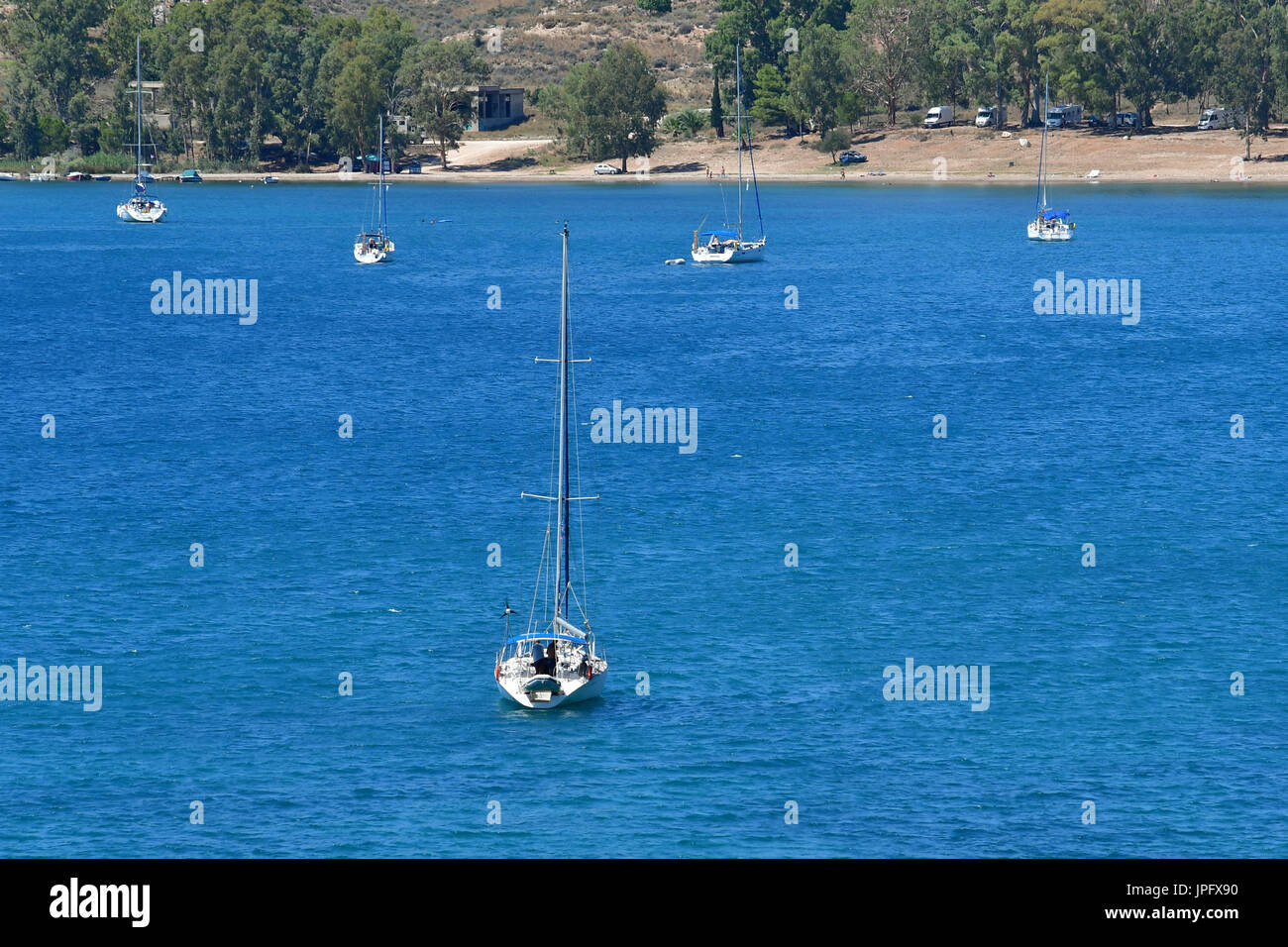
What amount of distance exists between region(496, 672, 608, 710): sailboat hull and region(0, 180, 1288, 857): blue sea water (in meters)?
0.52

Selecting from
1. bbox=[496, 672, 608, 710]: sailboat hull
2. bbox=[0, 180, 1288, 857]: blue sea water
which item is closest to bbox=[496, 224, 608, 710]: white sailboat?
bbox=[496, 672, 608, 710]: sailboat hull

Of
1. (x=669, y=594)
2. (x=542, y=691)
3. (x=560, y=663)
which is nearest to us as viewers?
(x=542, y=691)

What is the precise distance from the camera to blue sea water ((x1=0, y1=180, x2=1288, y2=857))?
163 feet

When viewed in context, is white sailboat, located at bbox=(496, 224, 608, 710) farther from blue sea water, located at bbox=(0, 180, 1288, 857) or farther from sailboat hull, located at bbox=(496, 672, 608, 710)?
blue sea water, located at bbox=(0, 180, 1288, 857)

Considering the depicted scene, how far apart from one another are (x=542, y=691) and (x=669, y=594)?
1569cm

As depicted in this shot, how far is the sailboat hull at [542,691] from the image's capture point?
56.8 meters

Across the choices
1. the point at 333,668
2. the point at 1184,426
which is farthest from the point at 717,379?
the point at 333,668

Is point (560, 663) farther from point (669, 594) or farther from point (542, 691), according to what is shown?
point (669, 594)

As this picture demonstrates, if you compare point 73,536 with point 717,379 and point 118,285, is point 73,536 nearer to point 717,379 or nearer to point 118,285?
point 717,379

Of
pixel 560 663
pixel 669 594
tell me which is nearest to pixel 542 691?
pixel 560 663

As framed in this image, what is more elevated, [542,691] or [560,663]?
[560,663]

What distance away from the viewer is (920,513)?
8681 centimetres

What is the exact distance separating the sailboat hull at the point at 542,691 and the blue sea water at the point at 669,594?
0.52m

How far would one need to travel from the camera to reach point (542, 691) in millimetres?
56969
